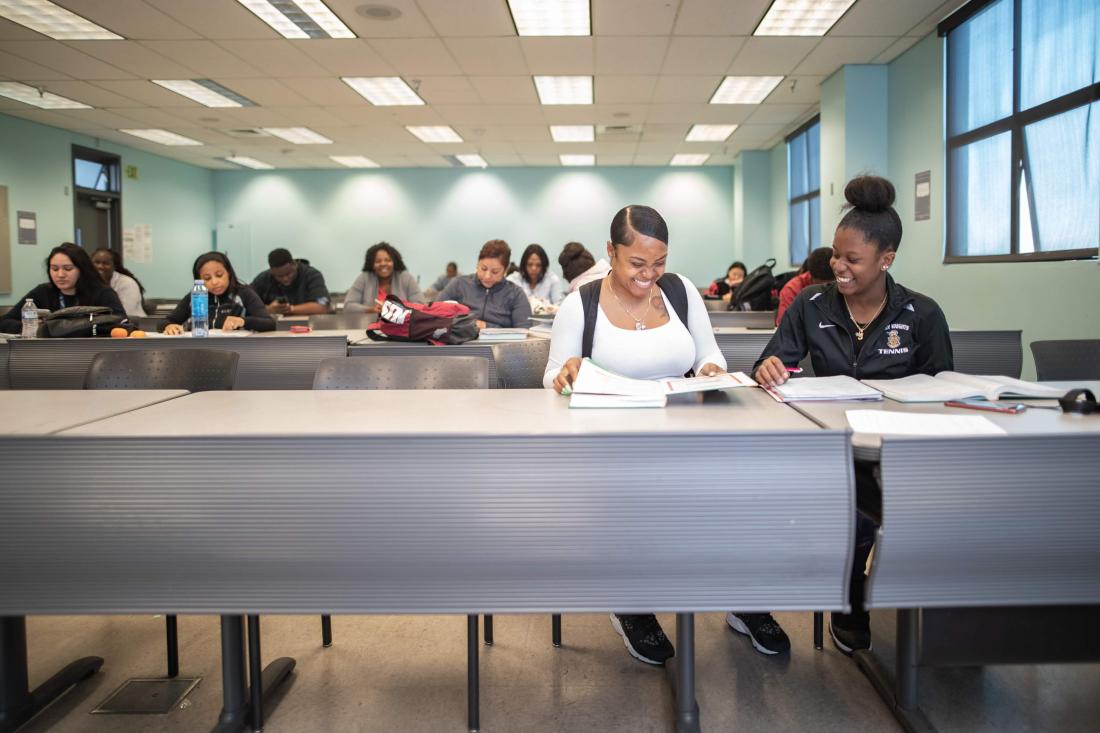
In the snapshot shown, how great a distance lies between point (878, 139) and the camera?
Result: 7.04m

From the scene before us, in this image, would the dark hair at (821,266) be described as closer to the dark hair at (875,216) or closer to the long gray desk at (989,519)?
the dark hair at (875,216)

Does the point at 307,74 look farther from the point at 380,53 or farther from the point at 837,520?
the point at 837,520

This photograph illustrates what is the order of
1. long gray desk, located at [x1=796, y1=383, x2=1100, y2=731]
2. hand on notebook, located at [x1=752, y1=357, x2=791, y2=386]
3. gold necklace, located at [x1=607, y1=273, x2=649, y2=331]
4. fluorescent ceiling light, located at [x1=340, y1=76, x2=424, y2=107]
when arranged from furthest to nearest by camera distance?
fluorescent ceiling light, located at [x1=340, y1=76, x2=424, y2=107] < gold necklace, located at [x1=607, y1=273, x2=649, y2=331] < hand on notebook, located at [x1=752, y1=357, x2=791, y2=386] < long gray desk, located at [x1=796, y1=383, x2=1100, y2=731]

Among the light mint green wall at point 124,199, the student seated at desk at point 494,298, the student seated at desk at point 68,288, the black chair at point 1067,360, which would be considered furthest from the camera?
the light mint green wall at point 124,199

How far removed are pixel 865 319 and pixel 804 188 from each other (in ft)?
27.6

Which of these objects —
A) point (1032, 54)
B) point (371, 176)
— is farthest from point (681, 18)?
point (371, 176)

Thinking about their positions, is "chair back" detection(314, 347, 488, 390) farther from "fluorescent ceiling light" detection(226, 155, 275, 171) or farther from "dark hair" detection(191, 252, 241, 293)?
"fluorescent ceiling light" detection(226, 155, 275, 171)

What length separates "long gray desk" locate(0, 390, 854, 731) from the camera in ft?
4.37

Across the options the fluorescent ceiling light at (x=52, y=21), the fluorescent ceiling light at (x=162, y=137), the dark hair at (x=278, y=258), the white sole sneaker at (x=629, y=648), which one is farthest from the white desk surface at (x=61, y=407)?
the fluorescent ceiling light at (x=162, y=137)

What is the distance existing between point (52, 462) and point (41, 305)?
341cm

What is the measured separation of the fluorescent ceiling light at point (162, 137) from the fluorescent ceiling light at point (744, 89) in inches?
276

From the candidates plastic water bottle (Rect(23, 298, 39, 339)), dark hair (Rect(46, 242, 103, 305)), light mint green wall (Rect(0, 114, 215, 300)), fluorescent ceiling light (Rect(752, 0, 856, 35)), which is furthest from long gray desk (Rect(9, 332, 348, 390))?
light mint green wall (Rect(0, 114, 215, 300))

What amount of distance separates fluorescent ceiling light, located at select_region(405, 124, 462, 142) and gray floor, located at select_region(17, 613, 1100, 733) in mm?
8103

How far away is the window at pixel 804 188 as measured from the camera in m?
9.41
